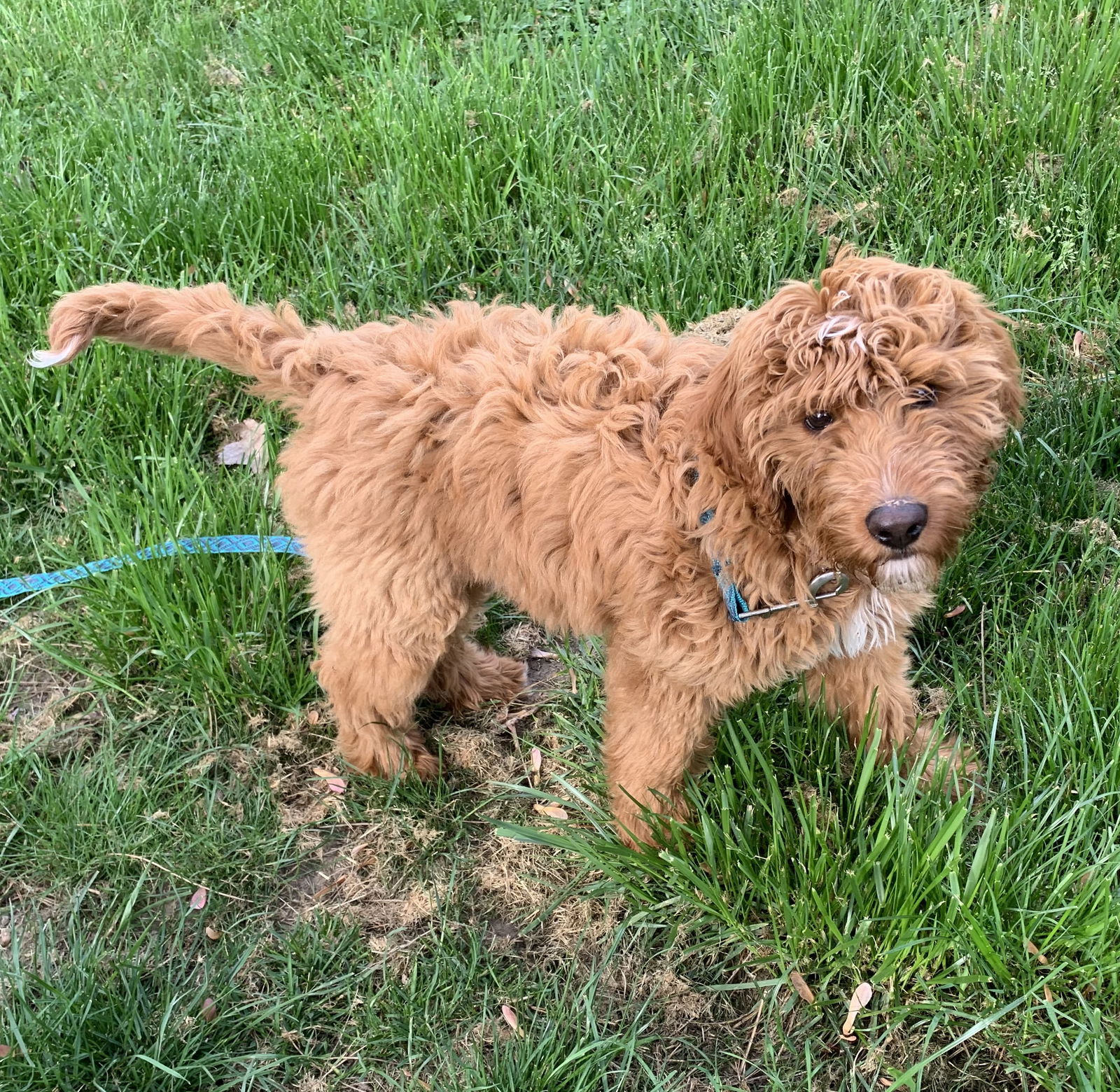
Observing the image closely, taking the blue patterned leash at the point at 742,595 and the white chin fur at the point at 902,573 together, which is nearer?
the white chin fur at the point at 902,573

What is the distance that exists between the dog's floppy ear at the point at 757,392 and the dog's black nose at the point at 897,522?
0.86 feet

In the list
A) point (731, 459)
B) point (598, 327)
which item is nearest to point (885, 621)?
point (731, 459)

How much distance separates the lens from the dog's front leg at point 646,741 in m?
2.69

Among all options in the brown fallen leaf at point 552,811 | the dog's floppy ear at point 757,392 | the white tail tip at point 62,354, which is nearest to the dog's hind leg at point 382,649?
the brown fallen leaf at point 552,811

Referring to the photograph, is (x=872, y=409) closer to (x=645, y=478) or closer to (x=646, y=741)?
(x=645, y=478)

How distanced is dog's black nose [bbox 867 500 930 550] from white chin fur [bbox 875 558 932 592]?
73 millimetres

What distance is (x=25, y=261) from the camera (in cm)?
441

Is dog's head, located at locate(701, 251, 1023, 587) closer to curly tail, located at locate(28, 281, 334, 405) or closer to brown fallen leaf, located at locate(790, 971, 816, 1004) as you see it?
brown fallen leaf, located at locate(790, 971, 816, 1004)

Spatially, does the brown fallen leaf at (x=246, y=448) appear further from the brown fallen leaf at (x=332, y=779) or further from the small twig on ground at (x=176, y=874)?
the small twig on ground at (x=176, y=874)

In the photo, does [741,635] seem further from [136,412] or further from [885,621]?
[136,412]

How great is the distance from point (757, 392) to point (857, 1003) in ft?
5.26

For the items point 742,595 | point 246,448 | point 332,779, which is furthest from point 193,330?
point 742,595

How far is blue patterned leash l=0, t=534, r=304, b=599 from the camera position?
3.52 m

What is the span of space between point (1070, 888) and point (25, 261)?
4560 millimetres
